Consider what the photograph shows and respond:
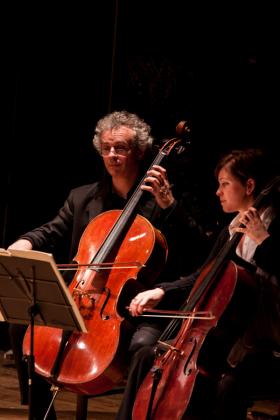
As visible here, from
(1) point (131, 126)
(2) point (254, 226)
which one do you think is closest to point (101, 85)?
(1) point (131, 126)

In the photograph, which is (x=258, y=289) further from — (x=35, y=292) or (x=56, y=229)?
(x=56, y=229)

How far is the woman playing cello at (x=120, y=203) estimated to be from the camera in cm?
329

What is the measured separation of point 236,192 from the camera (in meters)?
3.00

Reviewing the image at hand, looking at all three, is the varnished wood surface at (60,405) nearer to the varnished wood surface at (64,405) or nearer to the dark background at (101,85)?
the varnished wood surface at (64,405)


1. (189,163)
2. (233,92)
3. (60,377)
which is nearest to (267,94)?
(233,92)

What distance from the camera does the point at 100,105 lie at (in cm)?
490

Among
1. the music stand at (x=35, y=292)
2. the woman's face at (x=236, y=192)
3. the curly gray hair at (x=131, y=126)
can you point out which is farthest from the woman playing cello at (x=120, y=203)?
the music stand at (x=35, y=292)

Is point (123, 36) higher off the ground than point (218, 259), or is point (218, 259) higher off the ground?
point (123, 36)

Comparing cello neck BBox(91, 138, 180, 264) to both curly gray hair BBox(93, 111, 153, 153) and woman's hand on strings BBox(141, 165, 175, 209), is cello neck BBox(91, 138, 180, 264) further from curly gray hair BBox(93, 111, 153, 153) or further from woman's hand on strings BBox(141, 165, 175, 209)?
curly gray hair BBox(93, 111, 153, 153)

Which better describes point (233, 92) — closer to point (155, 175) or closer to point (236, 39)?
point (236, 39)

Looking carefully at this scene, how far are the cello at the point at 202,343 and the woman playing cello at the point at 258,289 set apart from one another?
3 cm

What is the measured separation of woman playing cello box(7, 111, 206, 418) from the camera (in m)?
3.29

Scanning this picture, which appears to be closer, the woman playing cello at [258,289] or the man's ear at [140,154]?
the woman playing cello at [258,289]

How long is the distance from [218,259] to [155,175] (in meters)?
0.50
